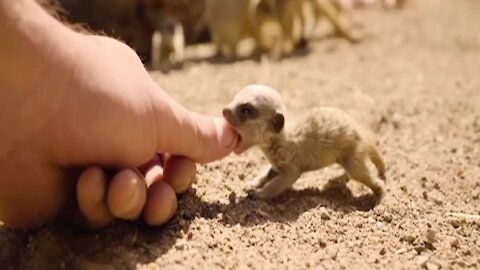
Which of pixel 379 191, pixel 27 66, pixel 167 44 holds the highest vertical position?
pixel 27 66

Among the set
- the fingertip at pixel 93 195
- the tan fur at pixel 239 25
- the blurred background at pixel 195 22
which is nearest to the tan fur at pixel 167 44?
the blurred background at pixel 195 22

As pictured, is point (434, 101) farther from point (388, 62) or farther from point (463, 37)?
point (463, 37)

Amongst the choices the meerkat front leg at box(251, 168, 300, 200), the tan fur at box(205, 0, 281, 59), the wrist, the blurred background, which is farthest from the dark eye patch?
the tan fur at box(205, 0, 281, 59)

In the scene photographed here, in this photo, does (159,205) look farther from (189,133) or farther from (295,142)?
(295,142)

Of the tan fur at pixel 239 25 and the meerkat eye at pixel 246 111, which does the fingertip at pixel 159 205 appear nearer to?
the meerkat eye at pixel 246 111

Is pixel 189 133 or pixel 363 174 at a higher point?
pixel 189 133

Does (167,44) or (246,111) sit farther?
(167,44)

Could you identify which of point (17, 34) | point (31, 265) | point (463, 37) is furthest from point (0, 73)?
point (463, 37)

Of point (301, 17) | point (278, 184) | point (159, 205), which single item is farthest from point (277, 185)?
point (301, 17)
